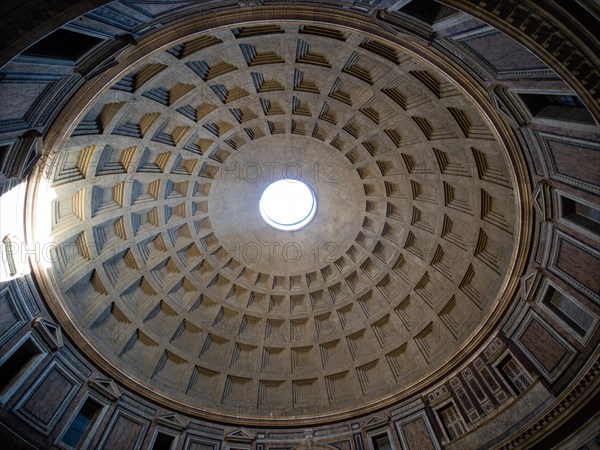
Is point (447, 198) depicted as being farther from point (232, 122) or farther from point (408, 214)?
point (232, 122)

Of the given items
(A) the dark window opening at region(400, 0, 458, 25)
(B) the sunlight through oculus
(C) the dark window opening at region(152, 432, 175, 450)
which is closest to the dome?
(A) the dark window opening at region(400, 0, 458, 25)

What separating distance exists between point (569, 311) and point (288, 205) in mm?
17794

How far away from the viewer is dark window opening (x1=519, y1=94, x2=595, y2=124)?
13.1 meters

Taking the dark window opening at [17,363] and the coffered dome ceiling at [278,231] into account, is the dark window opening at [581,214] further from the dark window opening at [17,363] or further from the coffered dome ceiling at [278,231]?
the dark window opening at [17,363]

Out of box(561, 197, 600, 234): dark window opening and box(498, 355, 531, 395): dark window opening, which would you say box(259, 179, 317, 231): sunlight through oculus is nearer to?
box(498, 355, 531, 395): dark window opening

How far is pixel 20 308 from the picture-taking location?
17859 millimetres

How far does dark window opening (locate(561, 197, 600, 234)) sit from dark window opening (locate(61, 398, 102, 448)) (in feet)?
68.4

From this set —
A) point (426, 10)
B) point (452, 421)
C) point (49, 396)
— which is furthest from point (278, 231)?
point (426, 10)

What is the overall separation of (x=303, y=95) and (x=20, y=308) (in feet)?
50.3

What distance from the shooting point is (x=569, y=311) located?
17562mm

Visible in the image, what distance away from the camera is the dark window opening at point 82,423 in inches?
A: 740

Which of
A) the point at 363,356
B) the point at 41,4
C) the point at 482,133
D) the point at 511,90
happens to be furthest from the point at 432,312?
the point at 41,4

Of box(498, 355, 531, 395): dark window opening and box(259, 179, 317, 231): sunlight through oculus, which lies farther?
box(259, 179, 317, 231): sunlight through oculus

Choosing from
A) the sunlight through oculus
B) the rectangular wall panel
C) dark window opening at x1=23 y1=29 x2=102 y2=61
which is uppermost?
the sunlight through oculus
